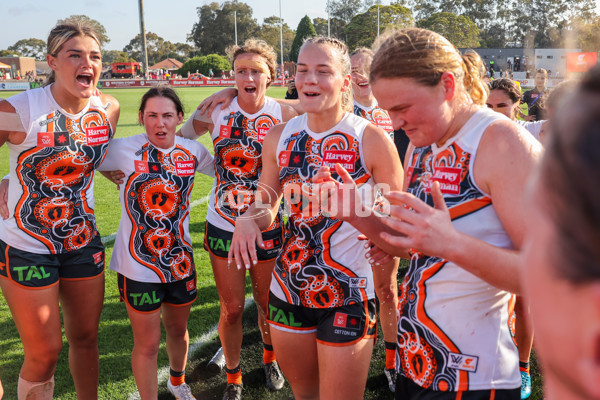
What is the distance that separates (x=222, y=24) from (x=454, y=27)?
132 ft

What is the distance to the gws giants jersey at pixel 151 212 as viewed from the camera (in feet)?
11.4

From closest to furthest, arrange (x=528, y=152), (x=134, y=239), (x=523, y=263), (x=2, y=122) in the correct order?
(x=523, y=263) < (x=528, y=152) < (x=2, y=122) < (x=134, y=239)

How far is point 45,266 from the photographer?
322 cm

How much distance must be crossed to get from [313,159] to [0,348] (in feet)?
12.6

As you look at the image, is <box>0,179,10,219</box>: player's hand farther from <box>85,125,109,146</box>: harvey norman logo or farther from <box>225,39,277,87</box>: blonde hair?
<box>225,39,277,87</box>: blonde hair

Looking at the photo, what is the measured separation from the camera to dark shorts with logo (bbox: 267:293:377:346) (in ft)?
8.54

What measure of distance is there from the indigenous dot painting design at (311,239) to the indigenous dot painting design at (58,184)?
1.47m

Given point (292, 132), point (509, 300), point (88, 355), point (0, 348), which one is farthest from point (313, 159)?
point (0, 348)

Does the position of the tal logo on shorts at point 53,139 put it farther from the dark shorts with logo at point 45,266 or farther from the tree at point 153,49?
the tree at point 153,49

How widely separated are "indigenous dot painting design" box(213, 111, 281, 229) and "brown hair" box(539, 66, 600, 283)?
3.47 metres

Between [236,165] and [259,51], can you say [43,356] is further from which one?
[259,51]

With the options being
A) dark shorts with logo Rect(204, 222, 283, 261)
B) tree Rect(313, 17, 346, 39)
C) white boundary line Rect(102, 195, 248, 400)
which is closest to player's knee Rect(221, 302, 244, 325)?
dark shorts with logo Rect(204, 222, 283, 261)

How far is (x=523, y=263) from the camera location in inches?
24.8

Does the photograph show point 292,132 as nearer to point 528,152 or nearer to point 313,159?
point 313,159
